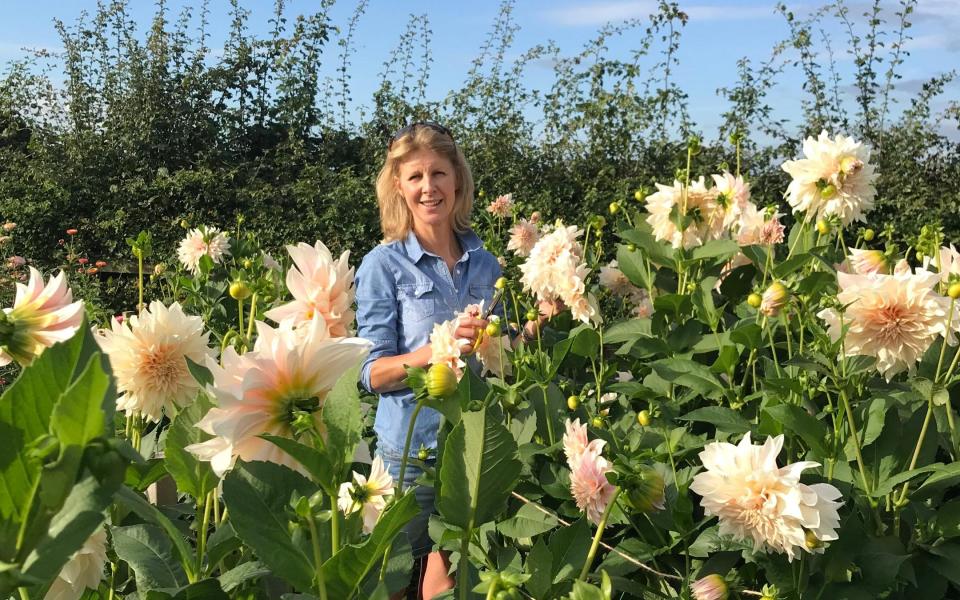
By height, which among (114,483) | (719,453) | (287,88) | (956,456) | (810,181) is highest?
(287,88)

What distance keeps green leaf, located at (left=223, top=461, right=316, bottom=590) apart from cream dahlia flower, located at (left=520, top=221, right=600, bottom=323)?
4.20ft

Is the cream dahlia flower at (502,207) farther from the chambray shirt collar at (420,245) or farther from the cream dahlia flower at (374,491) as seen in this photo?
the cream dahlia flower at (374,491)

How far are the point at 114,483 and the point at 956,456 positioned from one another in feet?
5.29

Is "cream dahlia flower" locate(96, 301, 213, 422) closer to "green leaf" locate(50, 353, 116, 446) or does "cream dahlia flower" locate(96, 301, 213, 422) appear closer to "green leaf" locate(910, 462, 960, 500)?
"green leaf" locate(50, 353, 116, 446)

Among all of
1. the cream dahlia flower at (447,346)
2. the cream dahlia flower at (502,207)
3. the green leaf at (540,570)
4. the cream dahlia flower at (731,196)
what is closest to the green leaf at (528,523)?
the cream dahlia flower at (447,346)

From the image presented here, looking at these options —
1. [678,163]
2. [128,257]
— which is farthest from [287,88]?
[678,163]

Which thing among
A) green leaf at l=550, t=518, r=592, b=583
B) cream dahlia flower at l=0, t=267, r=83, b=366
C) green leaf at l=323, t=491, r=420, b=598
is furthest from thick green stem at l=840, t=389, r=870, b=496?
cream dahlia flower at l=0, t=267, r=83, b=366

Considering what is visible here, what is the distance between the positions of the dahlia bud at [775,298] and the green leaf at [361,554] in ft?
3.33

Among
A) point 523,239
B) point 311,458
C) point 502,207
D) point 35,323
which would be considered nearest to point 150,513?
point 311,458

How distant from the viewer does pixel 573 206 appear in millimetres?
6031

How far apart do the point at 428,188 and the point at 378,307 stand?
1.31 feet

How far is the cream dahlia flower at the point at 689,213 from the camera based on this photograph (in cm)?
221

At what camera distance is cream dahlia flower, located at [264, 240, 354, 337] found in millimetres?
1240

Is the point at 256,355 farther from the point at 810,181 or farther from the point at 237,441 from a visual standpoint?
the point at 810,181
